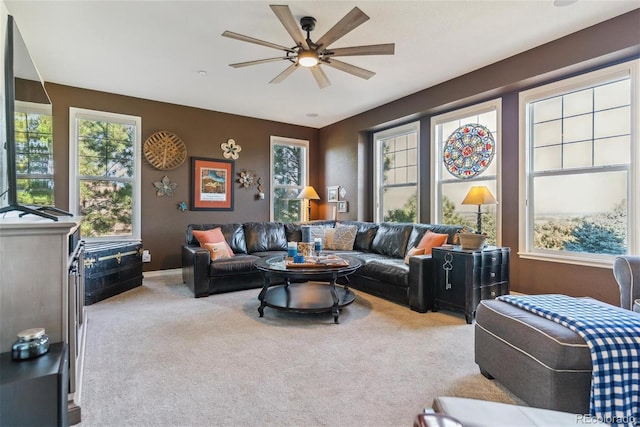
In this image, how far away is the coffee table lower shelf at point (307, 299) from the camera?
9.98 feet

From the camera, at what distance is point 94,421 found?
162 centimetres

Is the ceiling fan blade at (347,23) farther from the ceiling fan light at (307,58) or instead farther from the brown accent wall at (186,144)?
the brown accent wall at (186,144)

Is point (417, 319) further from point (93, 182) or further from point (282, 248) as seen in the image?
point (93, 182)

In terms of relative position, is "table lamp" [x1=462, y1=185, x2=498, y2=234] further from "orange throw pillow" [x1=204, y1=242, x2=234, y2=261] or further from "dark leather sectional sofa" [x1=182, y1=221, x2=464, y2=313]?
"orange throw pillow" [x1=204, y1=242, x2=234, y2=261]

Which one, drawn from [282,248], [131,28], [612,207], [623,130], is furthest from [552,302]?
[131,28]

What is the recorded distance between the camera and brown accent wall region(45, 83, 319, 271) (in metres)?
4.54

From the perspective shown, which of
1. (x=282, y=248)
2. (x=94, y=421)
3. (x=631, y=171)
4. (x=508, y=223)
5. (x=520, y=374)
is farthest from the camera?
(x=282, y=248)

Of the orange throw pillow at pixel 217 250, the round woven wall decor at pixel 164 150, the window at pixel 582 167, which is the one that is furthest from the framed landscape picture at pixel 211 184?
the window at pixel 582 167

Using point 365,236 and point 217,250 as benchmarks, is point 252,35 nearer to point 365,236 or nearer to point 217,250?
point 217,250

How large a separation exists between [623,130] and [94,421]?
4.68 metres

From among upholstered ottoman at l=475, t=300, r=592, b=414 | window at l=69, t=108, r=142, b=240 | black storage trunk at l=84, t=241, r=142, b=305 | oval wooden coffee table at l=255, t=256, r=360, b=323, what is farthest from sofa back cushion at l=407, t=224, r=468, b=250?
window at l=69, t=108, r=142, b=240

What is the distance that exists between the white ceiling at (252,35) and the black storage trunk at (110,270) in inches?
88.6

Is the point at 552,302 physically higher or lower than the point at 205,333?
higher

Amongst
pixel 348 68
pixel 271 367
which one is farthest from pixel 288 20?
pixel 271 367
